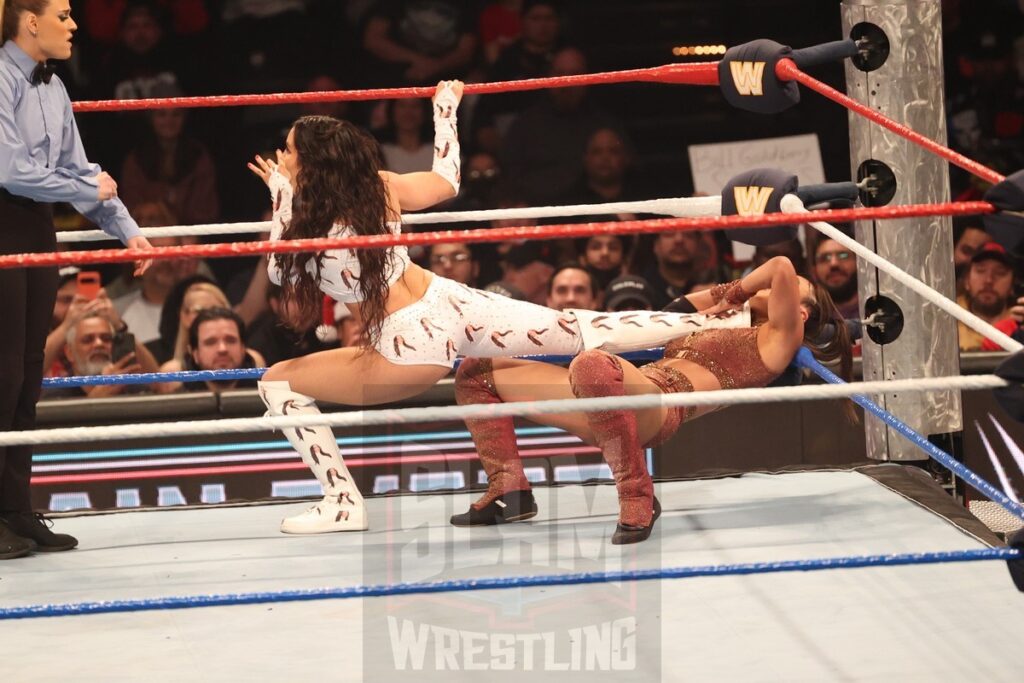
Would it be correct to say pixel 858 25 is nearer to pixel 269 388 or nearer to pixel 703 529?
pixel 703 529

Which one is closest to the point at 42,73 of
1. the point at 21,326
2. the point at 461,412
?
the point at 21,326

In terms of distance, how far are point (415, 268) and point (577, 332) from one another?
34 cm

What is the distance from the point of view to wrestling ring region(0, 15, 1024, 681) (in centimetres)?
163

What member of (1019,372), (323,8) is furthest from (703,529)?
Answer: (323,8)

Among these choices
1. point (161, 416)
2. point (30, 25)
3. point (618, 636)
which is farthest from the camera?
point (161, 416)

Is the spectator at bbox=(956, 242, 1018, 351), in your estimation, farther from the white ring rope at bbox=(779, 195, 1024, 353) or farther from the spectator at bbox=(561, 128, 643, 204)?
the white ring rope at bbox=(779, 195, 1024, 353)

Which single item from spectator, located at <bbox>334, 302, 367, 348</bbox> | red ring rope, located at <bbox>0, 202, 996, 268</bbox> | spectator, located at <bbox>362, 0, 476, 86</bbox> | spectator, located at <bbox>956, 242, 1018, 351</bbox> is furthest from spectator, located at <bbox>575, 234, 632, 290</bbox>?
red ring rope, located at <bbox>0, 202, 996, 268</bbox>

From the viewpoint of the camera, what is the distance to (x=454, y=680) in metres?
1.79

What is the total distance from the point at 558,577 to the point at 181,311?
2.62 m

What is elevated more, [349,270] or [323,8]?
[323,8]

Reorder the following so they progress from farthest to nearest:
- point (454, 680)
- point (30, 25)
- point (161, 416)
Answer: point (161, 416) < point (30, 25) < point (454, 680)

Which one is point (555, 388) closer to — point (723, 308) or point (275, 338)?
point (723, 308)

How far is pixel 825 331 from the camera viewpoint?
8.96 feet

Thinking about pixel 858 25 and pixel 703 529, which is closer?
pixel 703 529
